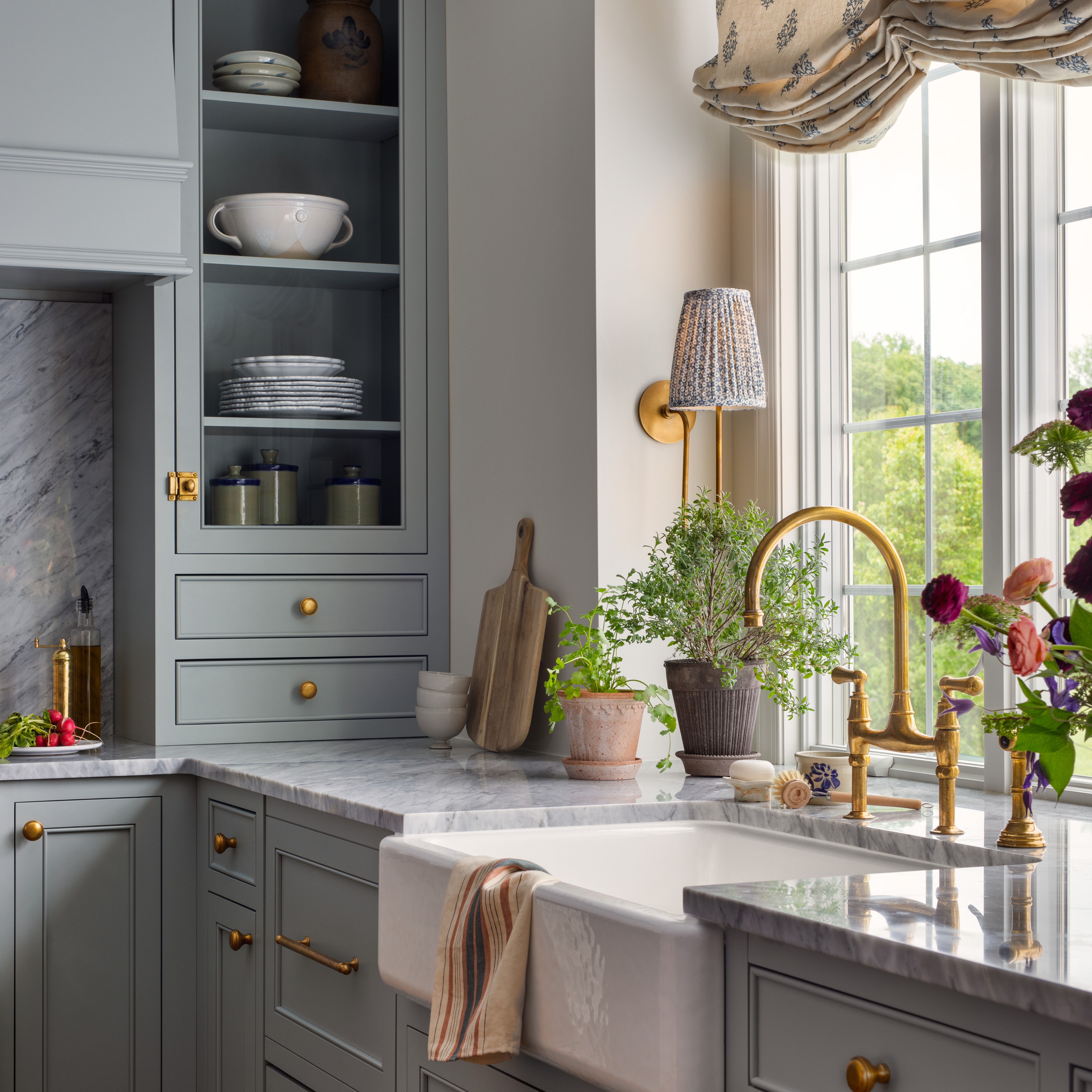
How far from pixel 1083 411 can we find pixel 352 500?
1.97 meters

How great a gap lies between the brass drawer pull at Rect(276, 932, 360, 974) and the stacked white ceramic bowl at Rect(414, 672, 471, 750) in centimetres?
57

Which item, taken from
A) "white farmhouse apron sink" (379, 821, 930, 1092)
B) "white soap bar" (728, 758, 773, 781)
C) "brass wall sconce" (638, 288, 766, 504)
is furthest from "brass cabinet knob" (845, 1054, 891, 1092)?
"brass wall sconce" (638, 288, 766, 504)

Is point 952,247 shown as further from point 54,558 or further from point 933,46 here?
point 54,558

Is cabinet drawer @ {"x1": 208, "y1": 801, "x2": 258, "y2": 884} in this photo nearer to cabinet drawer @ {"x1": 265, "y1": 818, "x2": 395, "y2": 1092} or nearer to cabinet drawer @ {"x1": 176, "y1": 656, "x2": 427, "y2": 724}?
cabinet drawer @ {"x1": 265, "y1": 818, "x2": 395, "y2": 1092}

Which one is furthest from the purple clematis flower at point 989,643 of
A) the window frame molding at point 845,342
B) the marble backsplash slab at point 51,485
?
the marble backsplash slab at point 51,485

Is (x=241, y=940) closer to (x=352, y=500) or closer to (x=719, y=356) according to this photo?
(x=352, y=500)

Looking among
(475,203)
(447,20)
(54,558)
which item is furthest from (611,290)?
(54,558)

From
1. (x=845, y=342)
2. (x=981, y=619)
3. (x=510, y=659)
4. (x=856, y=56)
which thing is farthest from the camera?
(x=510, y=659)

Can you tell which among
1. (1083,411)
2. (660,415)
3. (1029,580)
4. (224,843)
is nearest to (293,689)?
(224,843)

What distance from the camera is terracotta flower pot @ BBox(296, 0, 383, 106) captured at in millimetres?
2863

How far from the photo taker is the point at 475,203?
2.77 meters

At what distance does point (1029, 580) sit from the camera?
3.87 ft

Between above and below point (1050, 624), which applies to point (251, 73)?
above

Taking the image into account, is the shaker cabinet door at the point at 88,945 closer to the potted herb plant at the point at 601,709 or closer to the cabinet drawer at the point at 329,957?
the cabinet drawer at the point at 329,957
